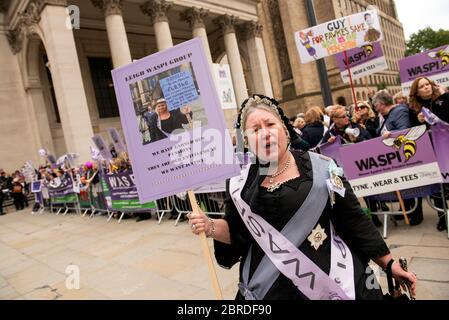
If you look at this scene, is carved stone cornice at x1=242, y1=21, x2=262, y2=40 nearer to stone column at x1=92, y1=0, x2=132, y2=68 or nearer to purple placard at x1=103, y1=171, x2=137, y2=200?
stone column at x1=92, y1=0, x2=132, y2=68

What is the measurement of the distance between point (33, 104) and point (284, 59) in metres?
34.8

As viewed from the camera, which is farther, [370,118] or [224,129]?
[370,118]

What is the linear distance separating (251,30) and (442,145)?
2716 centimetres

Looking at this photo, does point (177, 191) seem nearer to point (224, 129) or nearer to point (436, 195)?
point (224, 129)

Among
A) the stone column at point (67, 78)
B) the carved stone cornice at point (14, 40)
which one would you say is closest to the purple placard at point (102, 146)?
the stone column at point (67, 78)

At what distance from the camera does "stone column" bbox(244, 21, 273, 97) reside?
29172 millimetres

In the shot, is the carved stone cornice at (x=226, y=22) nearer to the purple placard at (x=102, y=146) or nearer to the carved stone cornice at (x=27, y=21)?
the carved stone cornice at (x=27, y=21)

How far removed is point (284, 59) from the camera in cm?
4684

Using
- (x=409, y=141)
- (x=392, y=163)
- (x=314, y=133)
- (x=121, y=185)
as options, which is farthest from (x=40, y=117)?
(x=409, y=141)

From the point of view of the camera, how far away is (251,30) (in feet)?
95.9

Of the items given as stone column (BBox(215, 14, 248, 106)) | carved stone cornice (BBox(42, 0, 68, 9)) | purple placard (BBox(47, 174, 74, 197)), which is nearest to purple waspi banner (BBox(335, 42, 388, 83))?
purple placard (BBox(47, 174, 74, 197))

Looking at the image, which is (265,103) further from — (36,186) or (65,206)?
(36,186)
